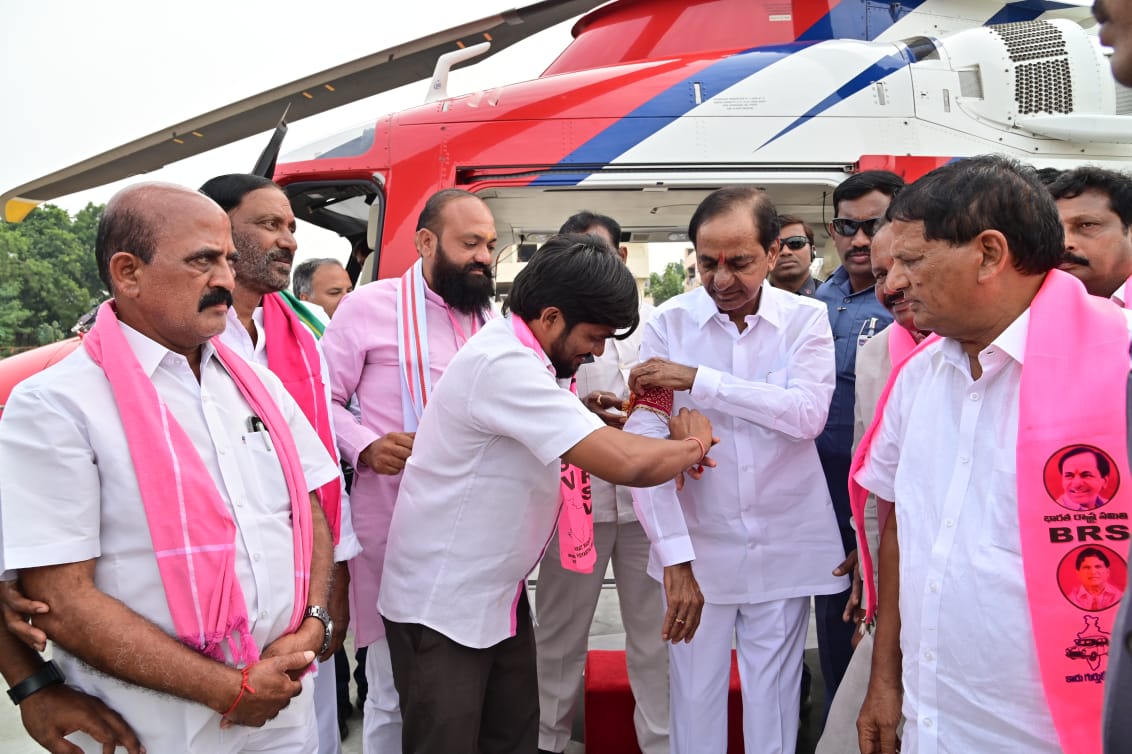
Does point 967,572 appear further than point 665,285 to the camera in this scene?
No

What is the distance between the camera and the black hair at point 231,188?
104 inches

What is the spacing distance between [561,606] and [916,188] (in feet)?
7.68

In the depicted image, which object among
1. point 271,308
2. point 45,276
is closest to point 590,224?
point 271,308

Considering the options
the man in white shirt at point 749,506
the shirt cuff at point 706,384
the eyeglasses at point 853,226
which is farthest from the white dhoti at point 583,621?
the eyeglasses at point 853,226

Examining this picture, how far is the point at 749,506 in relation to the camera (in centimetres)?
249

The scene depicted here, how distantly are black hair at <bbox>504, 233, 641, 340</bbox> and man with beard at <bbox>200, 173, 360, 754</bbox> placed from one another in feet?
2.95

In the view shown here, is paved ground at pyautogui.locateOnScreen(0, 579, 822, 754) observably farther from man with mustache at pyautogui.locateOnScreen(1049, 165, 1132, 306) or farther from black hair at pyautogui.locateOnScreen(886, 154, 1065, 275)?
black hair at pyautogui.locateOnScreen(886, 154, 1065, 275)

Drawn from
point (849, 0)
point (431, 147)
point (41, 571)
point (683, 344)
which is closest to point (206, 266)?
point (41, 571)

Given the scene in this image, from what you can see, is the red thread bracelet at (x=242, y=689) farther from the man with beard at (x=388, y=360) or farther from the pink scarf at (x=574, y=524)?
the man with beard at (x=388, y=360)

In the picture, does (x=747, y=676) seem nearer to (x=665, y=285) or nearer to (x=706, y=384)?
(x=706, y=384)

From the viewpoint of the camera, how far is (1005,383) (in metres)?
1.52

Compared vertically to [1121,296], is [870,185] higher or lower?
higher

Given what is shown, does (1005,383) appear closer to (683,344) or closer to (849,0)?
(683,344)

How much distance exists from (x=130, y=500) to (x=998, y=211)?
180 centimetres
